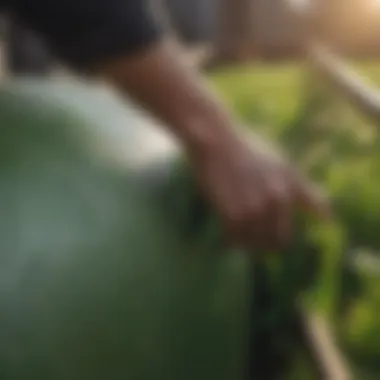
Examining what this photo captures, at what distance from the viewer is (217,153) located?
1.54 feet

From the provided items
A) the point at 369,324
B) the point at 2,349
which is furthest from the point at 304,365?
the point at 2,349

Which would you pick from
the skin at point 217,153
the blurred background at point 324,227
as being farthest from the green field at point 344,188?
the skin at point 217,153

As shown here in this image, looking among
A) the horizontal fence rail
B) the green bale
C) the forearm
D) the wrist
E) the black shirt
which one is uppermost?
the horizontal fence rail

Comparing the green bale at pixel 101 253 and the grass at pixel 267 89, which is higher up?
the grass at pixel 267 89

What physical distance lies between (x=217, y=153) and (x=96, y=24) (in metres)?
0.09

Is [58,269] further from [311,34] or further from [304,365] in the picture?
[311,34]

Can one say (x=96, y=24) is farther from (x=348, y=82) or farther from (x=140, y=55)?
(x=348, y=82)

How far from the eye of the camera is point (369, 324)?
609mm

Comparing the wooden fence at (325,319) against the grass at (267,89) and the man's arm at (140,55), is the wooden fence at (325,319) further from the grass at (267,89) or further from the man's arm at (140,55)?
the man's arm at (140,55)

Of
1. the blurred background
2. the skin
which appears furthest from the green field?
the skin

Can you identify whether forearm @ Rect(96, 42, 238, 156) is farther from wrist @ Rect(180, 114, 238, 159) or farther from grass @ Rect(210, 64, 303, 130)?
grass @ Rect(210, 64, 303, 130)

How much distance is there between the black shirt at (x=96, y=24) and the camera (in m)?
0.47

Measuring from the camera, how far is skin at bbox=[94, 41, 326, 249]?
1.51 ft

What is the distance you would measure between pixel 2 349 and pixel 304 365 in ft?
0.94
